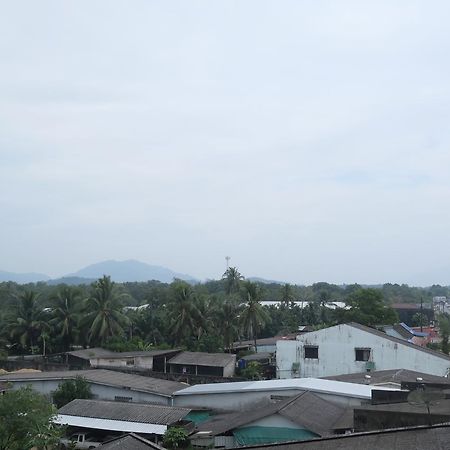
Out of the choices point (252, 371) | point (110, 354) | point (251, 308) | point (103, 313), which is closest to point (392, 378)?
point (252, 371)

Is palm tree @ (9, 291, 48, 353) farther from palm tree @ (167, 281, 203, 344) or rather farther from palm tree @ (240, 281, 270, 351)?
palm tree @ (240, 281, 270, 351)

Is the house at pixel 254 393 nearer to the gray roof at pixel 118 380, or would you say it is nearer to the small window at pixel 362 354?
the gray roof at pixel 118 380

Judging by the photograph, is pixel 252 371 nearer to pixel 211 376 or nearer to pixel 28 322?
pixel 211 376

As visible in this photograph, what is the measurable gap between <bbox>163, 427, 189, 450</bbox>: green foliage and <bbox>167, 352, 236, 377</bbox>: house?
15447 millimetres

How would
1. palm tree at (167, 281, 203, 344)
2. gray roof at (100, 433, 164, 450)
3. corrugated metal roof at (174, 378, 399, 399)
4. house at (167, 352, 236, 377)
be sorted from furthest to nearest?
palm tree at (167, 281, 203, 344)
house at (167, 352, 236, 377)
corrugated metal roof at (174, 378, 399, 399)
gray roof at (100, 433, 164, 450)

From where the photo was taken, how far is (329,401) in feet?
72.6

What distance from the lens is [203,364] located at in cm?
3525

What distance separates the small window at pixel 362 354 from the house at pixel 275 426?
1342cm

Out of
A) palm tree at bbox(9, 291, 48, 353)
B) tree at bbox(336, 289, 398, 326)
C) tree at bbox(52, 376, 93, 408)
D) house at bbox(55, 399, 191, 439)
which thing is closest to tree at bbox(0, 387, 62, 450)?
house at bbox(55, 399, 191, 439)

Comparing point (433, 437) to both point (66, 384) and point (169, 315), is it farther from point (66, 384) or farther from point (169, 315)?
point (169, 315)

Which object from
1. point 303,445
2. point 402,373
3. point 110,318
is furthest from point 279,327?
point 303,445

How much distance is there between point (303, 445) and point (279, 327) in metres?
49.7

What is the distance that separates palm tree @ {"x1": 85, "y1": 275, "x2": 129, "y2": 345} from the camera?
41.7m

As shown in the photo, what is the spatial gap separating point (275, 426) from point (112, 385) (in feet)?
32.5
